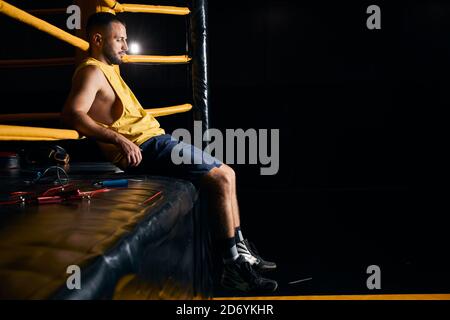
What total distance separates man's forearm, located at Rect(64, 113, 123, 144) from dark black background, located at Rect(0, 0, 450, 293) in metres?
1.07

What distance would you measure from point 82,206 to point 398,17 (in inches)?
164

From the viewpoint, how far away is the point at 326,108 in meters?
3.89

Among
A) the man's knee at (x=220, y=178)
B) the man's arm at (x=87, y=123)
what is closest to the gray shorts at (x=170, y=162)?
the man's knee at (x=220, y=178)

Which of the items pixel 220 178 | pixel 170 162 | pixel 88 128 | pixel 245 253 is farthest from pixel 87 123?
pixel 245 253

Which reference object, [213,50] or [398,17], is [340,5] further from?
[213,50]

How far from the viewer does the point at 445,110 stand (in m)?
3.83

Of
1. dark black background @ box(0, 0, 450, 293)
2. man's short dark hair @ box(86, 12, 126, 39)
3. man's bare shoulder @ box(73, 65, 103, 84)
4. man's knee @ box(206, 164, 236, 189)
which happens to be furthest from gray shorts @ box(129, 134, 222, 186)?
dark black background @ box(0, 0, 450, 293)

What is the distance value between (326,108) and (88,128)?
9.66 ft

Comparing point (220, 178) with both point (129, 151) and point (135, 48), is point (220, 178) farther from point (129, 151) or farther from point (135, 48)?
point (135, 48)

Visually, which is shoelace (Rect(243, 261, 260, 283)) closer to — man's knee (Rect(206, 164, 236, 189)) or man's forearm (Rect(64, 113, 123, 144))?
man's knee (Rect(206, 164, 236, 189))

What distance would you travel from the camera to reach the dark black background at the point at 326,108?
2645mm

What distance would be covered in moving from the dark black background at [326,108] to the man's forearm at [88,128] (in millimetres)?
1072

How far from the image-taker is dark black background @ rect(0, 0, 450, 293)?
8.68 ft
